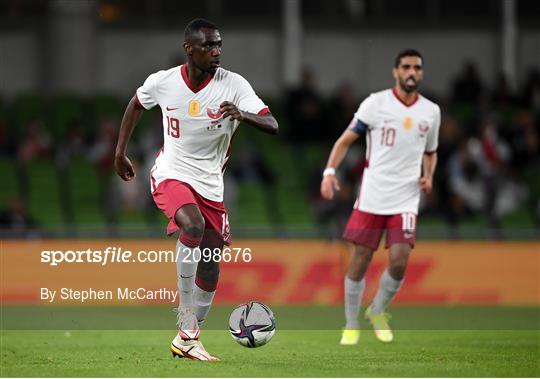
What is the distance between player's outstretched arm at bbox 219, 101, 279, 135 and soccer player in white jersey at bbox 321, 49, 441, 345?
2037 millimetres

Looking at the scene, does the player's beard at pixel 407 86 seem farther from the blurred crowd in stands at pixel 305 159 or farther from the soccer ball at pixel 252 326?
the blurred crowd in stands at pixel 305 159

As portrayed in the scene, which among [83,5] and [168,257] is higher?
[83,5]

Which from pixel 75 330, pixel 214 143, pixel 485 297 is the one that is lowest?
pixel 485 297

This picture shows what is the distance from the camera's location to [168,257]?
11484mm

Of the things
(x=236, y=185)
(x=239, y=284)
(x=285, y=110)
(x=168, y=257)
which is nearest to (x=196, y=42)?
(x=168, y=257)

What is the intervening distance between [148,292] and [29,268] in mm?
4385

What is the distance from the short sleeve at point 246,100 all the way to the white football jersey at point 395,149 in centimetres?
194

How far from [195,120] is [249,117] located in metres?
0.67

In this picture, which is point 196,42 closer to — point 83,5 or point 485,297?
point 485,297

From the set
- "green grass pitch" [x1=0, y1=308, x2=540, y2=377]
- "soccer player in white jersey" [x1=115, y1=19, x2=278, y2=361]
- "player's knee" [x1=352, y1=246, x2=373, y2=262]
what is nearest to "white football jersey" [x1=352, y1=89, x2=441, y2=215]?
"player's knee" [x1=352, y1=246, x2=373, y2=262]

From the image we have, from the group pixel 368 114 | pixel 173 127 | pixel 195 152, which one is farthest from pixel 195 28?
pixel 368 114

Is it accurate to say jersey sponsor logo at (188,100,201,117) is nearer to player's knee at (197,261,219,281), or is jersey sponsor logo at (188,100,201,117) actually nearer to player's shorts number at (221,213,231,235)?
player's shorts number at (221,213,231,235)

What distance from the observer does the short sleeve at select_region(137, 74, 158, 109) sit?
9.13m

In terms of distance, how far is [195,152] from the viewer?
9125mm
